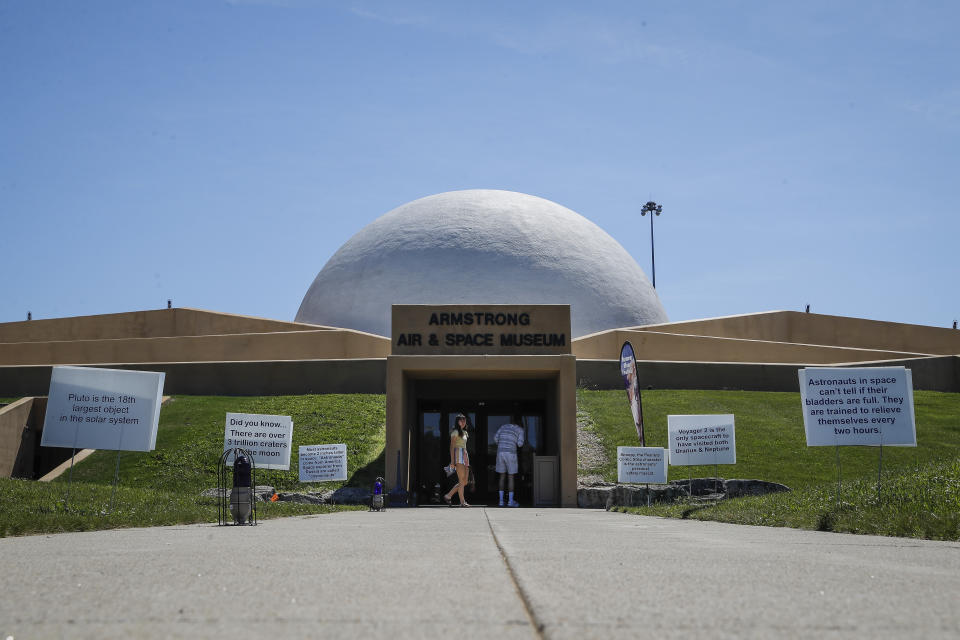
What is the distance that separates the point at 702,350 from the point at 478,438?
1272cm

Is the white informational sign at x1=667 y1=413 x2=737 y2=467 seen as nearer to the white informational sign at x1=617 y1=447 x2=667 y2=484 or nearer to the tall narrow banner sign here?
the white informational sign at x1=617 y1=447 x2=667 y2=484

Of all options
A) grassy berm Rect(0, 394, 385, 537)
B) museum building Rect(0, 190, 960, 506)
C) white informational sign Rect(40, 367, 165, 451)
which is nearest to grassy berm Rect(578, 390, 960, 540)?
museum building Rect(0, 190, 960, 506)

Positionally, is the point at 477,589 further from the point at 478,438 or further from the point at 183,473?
the point at 478,438

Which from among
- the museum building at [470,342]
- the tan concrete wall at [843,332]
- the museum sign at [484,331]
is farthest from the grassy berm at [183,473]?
the tan concrete wall at [843,332]

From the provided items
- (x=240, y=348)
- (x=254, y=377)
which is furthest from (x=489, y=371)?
(x=240, y=348)

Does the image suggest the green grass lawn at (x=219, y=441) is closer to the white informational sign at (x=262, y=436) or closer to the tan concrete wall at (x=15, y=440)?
the white informational sign at (x=262, y=436)

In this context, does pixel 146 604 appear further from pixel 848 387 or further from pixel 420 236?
pixel 420 236

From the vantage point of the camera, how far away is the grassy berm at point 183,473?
959 cm

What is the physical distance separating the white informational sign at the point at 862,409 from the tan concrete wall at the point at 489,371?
7.36 m

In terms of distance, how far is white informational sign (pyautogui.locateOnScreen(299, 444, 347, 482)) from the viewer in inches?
703

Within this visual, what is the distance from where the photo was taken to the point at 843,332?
4009 centimetres

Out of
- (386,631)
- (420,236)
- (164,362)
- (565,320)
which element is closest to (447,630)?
(386,631)

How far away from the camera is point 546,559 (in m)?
5.49

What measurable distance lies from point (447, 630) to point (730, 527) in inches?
302
